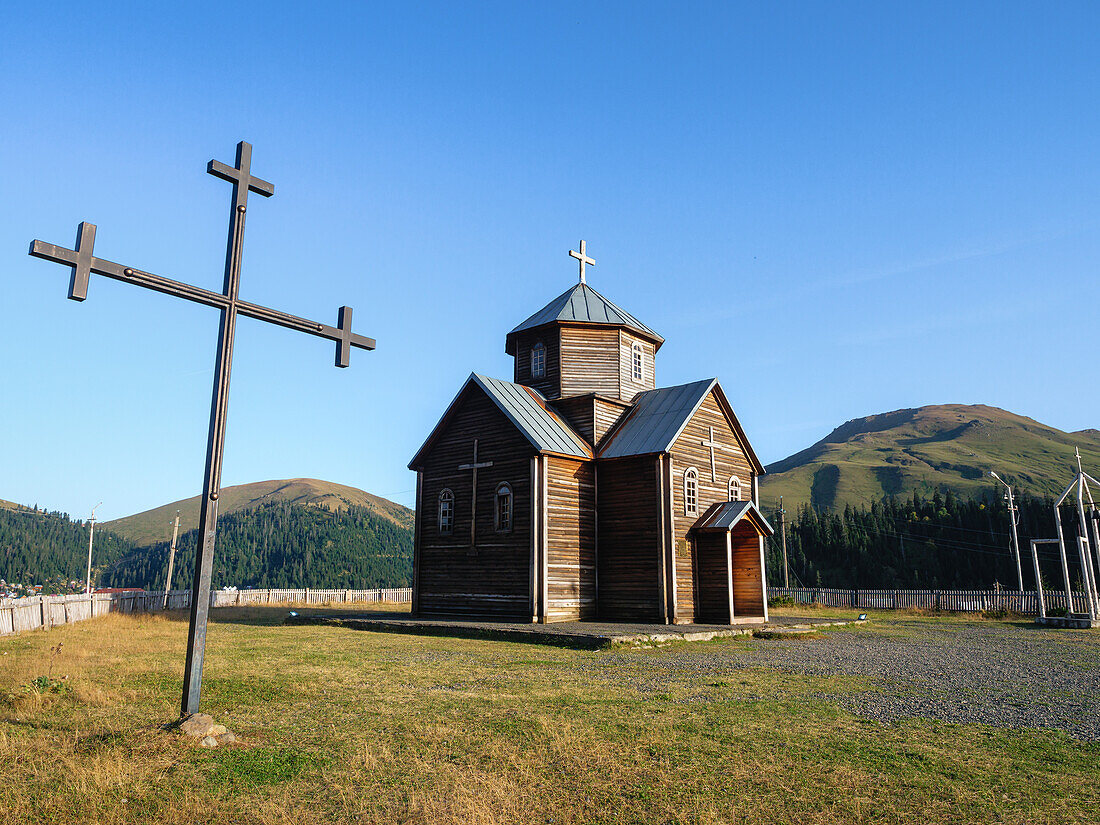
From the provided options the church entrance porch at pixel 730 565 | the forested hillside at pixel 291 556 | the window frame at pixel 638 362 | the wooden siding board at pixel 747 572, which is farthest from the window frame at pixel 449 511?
the forested hillside at pixel 291 556

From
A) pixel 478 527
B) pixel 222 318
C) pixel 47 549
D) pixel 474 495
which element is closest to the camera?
pixel 222 318

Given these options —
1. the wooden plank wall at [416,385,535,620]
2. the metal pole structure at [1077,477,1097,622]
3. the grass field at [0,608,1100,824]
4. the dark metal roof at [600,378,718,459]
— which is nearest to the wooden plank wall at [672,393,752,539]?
the dark metal roof at [600,378,718,459]

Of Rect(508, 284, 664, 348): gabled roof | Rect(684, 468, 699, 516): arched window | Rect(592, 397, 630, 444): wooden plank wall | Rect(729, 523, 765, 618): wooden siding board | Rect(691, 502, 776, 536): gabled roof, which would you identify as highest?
Rect(508, 284, 664, 348): gabled roof

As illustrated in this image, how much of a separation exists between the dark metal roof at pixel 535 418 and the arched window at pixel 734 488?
18.7 ft

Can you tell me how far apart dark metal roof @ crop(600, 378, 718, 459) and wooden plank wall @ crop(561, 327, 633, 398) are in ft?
4.57

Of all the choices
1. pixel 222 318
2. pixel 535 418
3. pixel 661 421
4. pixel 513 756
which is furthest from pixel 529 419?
pixel 513 756

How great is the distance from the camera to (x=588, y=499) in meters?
26.0

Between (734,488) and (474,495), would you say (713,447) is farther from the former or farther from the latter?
(474,495)

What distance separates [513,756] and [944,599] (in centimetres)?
3902

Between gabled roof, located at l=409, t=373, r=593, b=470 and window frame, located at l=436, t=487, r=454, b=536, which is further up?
gabled roof, located at l=409, t=373, r=593, b=470

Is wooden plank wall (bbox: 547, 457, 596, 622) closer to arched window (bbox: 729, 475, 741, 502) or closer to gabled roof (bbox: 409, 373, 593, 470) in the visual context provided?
gabled roof (bbox: 409, 373, 593, 470)

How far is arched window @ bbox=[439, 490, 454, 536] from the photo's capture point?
1053 inches

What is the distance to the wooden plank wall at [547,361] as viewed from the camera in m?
29.0

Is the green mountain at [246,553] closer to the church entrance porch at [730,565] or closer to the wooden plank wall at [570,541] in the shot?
the wooden plank wall at [570,541]
